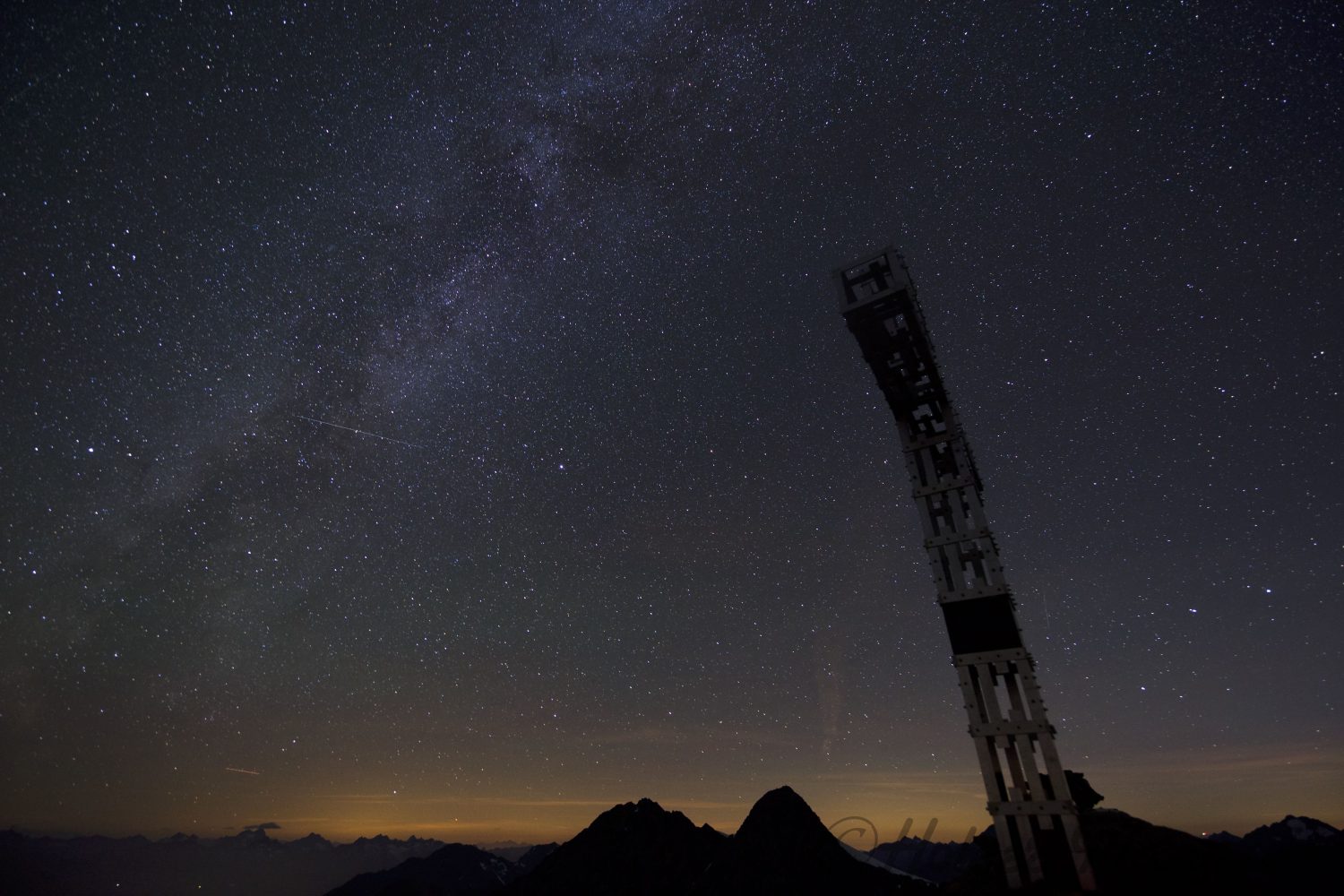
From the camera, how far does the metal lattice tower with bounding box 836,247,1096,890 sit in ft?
48.8

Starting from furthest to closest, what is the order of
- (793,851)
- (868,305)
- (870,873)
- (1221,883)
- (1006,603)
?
(793,851)
(870,873)
(868,305)
(1006,603)
(1221,883)

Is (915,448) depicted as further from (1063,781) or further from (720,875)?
(720,875)

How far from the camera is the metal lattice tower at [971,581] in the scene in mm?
14875

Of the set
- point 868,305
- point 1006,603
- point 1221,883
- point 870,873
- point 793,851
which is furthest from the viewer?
point 793,851

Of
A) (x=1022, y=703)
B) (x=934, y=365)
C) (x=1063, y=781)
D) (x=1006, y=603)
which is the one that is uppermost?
(x=934, y=365)

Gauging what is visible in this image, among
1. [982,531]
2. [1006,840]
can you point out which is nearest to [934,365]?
[982,531]

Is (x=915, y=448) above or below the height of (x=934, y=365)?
below

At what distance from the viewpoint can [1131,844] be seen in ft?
50.5

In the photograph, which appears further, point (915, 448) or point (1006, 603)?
point (915, 448)

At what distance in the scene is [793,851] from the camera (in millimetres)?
190625

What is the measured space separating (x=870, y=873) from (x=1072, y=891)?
203m

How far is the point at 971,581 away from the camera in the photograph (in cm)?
1719

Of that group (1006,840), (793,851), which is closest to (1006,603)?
(1006,840)

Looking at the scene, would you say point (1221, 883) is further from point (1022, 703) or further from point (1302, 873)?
point (1302, 873)
